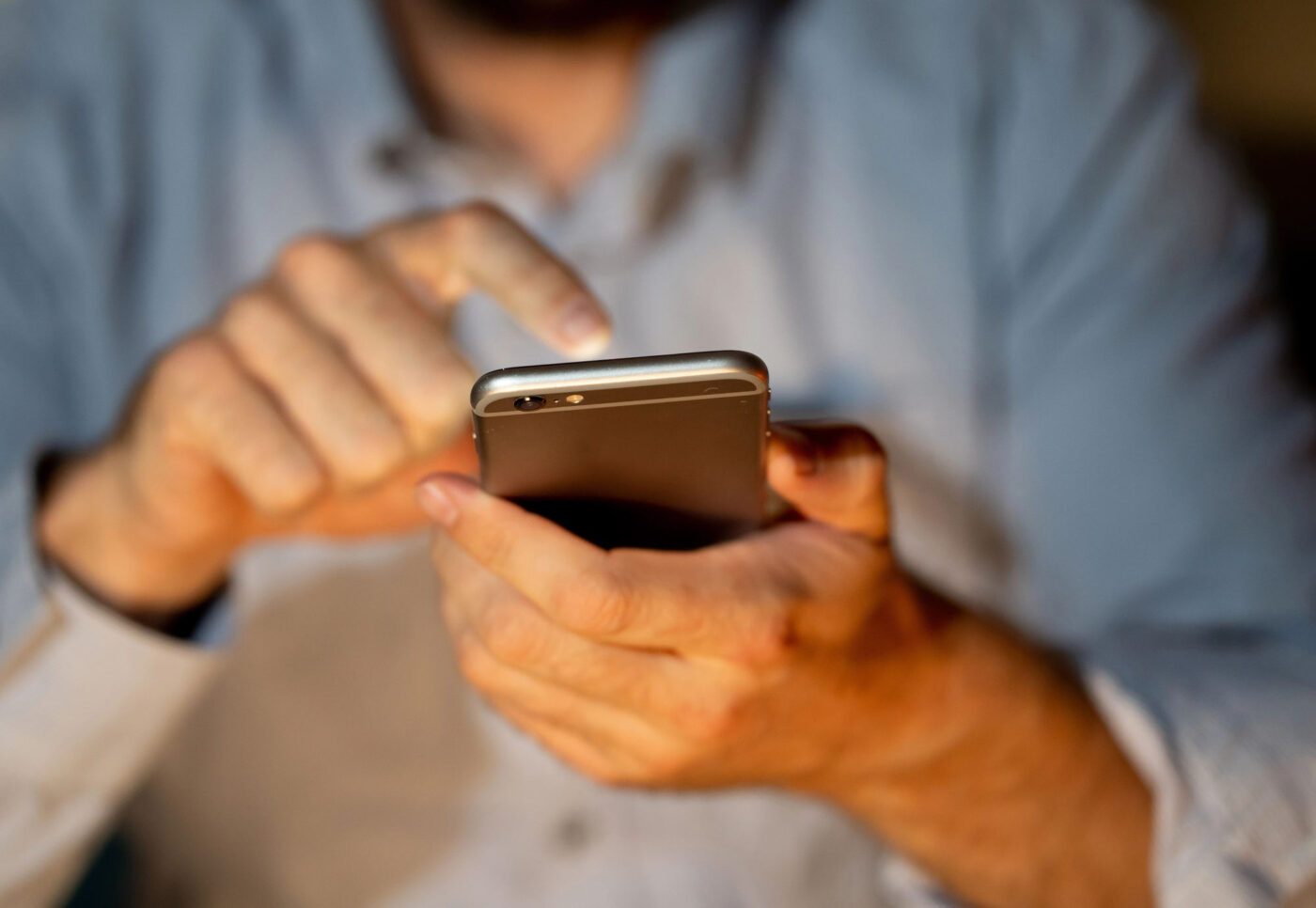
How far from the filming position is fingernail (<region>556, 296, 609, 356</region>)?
470mm

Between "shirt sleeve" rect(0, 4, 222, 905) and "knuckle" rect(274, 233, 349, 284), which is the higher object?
"knuckle" rect(274, 233, 349, 284)

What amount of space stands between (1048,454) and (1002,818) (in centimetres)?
32

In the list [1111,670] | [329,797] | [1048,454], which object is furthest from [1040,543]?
[329,797]

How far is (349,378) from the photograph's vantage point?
502mm

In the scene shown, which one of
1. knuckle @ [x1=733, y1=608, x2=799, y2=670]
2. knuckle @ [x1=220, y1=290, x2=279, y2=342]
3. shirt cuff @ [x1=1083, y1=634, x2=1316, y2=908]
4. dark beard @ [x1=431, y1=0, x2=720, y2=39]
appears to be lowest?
shirt cuff @ [x1=1083, y1=634, x2=1316, y2=908]

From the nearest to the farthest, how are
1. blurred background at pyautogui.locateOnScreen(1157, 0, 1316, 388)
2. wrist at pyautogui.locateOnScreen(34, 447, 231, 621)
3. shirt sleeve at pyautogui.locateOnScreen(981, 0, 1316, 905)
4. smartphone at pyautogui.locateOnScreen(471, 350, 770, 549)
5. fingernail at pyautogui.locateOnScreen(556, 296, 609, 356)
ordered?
smartphone at pyautogui.locateOnScreen(471, 350, 770, 549) < fingernail at pyautogui.locateOnScreen(556, 296, 609, 356) < wrist at pyautogui.locateOnScreen(34, 447, 231, 621) < shirt sleeve at pyautogui.locateOnScreen(981, 0, 1316, 905) < blurred background at pyautogui.locateOnScreen(1157, 0, 1316, 388)

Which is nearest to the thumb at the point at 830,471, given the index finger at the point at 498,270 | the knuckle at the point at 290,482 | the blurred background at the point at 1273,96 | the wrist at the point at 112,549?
the index finger at the point at 498,270

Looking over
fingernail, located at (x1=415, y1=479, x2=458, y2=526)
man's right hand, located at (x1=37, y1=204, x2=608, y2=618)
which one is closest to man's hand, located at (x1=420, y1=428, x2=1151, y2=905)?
fingernail, located at (x1=415, y1=479, x2=458, y2=526)

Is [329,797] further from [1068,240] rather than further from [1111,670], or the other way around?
[1068,240]

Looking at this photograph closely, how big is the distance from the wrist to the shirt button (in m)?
0.31

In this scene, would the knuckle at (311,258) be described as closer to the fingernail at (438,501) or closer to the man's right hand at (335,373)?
the man's right hand at (335,373)

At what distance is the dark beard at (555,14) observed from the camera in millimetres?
823

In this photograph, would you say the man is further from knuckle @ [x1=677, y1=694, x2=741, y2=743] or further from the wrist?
knuckle @ [x1=677, y1=694, x2=741, y2=743]

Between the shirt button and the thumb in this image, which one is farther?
the shirt button
